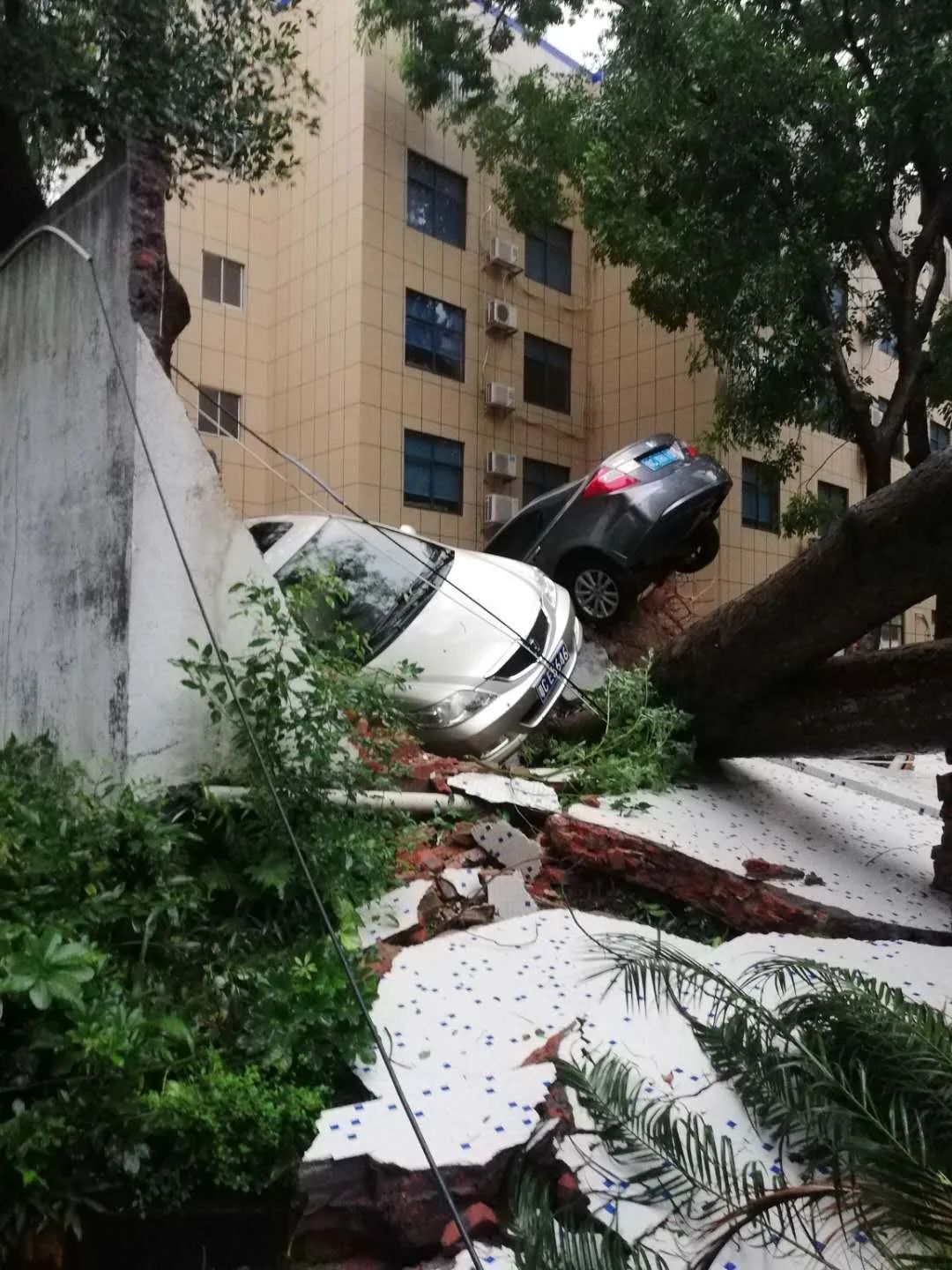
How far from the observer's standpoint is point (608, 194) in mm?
9805

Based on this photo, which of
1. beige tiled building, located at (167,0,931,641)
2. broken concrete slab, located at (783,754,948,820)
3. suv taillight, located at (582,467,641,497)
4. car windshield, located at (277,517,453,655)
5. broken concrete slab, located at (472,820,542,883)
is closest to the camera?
broken concrete slab, located at (472,820,542,883)

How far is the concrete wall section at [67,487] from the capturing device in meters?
4.00

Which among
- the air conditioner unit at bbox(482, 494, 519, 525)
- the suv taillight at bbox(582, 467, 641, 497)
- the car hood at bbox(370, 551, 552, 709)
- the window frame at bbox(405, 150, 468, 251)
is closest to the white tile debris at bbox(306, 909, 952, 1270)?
the car hood at bbox(370, 551, 552, 709)

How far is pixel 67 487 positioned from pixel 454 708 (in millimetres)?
2493

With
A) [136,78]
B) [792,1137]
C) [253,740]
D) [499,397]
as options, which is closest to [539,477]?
[499,397]

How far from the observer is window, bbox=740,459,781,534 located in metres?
13.6

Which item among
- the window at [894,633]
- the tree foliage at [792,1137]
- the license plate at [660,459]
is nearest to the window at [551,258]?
the license plate at [660,459]

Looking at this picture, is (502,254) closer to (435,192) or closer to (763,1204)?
(435,192)

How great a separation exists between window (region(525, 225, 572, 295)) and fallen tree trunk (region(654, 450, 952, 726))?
965 centimetres

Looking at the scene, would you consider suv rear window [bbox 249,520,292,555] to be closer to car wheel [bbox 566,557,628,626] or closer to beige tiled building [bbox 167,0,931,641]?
car wheel [bbox 566,557,628,626]

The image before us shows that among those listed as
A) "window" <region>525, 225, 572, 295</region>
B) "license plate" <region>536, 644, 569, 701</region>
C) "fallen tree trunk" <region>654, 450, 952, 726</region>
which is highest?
"window" <region>525, 225, 572, 295</region>

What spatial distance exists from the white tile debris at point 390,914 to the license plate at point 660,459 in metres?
5.85

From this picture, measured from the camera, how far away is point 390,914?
385cm

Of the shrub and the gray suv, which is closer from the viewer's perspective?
the shrub
